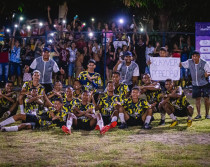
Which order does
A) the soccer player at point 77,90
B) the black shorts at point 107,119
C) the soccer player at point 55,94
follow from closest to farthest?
the black shorts at point 107,119 < the soccer player at point 77,90 < the soccer player at point 55,94

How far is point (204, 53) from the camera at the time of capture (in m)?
13.7

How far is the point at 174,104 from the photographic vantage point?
10633 millimetres

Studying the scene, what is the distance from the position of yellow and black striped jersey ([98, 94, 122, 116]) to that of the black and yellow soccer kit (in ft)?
0.91

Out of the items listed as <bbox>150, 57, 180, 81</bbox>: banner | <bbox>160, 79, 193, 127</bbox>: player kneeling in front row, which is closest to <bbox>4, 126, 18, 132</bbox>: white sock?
<bbox>160, 79, 193, 127</bbox>: player kneeling in front row

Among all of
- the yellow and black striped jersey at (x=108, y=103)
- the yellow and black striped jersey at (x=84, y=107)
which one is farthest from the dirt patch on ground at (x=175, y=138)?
the yellow and black striped jersey at (x=108, y=103)

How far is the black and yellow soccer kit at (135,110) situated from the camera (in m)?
10.1

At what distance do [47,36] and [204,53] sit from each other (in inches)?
246

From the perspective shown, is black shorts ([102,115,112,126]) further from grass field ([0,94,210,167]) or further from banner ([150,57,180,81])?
banner ([150,57,180,81])

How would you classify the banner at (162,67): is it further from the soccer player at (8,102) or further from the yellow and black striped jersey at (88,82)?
the soccer player at (8,102)

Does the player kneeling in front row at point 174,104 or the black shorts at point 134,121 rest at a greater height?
the player kneeling in front row at point 174,104

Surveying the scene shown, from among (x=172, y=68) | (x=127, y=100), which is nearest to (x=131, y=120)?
(x=127, y=100)

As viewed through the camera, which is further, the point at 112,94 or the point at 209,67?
the point at 209,67

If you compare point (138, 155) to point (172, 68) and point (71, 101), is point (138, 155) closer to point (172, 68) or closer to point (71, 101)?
point (71, 101)

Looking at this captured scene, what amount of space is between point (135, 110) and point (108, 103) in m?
0.76
